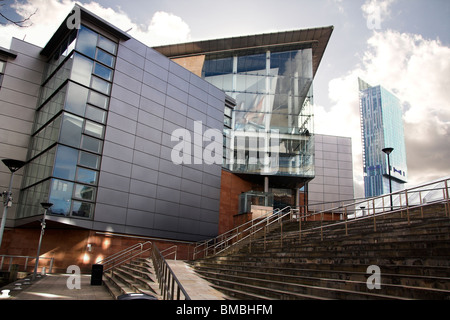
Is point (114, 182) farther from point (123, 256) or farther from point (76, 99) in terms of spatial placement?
point (76, 99)

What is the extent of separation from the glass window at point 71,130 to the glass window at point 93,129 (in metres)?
0.38

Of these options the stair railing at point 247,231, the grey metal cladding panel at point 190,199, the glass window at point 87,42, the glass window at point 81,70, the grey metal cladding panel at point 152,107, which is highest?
the glass window at point 87,42

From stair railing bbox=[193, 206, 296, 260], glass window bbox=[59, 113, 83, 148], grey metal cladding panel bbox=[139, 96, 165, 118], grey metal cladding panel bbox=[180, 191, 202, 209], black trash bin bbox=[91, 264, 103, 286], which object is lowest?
black trash bin bbox=[91, 264, 103, 286]

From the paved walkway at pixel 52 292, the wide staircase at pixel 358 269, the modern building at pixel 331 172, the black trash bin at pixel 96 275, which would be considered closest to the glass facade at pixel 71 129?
the black trash bin at pixel 96 275

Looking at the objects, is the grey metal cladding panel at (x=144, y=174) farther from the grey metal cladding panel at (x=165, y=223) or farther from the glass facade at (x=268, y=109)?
the glass facade at (x=268, y=109)

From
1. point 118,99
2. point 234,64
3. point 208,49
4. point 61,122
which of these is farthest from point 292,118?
point 61,122

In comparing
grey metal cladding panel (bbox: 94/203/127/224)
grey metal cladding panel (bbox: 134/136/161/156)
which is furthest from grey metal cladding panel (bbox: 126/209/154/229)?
grey metal cladding panel (bbox: 134/136/161/156)

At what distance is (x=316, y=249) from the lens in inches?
410

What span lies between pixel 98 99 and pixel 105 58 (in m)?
3.19

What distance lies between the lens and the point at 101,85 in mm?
22125

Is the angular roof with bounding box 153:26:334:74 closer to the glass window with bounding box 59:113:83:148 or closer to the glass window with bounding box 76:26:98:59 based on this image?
the glass window with bounding box 76:26:98:59

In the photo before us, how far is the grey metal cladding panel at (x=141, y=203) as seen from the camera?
22.1m

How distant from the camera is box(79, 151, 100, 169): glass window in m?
20.4
